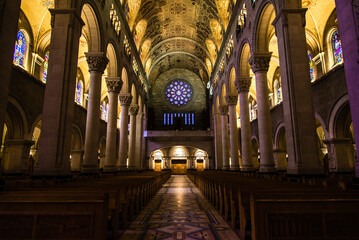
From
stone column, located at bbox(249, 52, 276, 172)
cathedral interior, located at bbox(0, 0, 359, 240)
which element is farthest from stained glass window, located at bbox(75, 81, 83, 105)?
stone column, located at bbox(249, 52, 276, 172)

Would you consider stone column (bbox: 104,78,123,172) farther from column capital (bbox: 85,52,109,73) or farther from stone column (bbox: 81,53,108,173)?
column capital (bbox: 85,52,109,73)

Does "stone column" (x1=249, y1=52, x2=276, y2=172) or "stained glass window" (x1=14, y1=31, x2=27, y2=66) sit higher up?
"stained glass window" (x1=14, y1=31, x2=27, y2=66)

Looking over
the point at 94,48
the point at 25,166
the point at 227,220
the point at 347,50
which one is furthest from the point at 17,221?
the point at 25,166

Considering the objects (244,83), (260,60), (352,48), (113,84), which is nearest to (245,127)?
(244,83)

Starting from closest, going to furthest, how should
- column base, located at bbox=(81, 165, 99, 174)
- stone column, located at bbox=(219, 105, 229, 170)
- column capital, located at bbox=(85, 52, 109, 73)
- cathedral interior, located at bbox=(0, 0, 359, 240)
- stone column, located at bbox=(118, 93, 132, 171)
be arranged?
cathedral interior, located at bbox=(0, 0, 359, 240), column base, located at bbox=(81, 165, 99, 174), column capital, located at bbox=(85, 52, 109, 73), stone column, located at bbox=(118, 93, 132, 171), stone column, located at bbox=(219, 105, 229, 170)

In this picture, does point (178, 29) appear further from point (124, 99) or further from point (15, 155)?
point (15, 155)

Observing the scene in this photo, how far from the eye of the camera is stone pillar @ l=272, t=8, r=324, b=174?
7.80m

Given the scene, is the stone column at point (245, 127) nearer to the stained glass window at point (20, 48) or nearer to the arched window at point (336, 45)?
the arched window at point (336, 45)

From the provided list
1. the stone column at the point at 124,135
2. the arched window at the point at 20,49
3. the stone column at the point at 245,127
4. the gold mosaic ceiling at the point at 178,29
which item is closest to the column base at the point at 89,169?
the stone column at the point at 124,135

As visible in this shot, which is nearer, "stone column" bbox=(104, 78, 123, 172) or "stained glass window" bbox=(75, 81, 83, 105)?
"stone column" bbox=(104, 78, 123, 172)

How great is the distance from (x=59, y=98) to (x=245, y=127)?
11.0 metres

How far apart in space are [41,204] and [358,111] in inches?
242

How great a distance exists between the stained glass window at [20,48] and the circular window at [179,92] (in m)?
24.1

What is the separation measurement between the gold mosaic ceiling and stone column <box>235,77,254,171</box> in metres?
6.54
